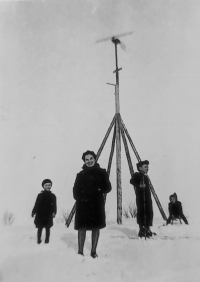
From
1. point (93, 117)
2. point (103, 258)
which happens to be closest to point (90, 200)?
point (103, 258)

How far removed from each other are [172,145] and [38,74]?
2.17 meters

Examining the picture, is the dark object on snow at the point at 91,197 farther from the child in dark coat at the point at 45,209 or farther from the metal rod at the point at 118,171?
the metal rod at the point at 118,171

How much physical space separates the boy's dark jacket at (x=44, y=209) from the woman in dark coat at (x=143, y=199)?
1172 millimetres

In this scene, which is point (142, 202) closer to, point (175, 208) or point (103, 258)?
point (175, 208)

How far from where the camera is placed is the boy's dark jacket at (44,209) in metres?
3.26

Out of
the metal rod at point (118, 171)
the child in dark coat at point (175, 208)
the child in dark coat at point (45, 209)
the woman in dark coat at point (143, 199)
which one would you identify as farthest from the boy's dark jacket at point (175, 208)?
the child in dark coat at point (45, 209)

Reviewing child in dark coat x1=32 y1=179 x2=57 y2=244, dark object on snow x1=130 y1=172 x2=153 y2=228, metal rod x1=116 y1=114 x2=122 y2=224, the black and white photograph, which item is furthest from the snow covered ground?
metal rod x1=116 y1=114 x2=122 y2=224

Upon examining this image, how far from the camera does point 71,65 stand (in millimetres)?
3803

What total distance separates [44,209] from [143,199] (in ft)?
4.50

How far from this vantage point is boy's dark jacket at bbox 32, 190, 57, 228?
3.26 meters

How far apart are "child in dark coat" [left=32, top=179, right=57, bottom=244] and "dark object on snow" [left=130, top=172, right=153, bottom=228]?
46.1 inches

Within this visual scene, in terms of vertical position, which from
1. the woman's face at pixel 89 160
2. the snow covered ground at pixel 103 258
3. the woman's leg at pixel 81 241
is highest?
the woman's face at pixel 89 160

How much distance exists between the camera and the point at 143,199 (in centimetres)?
360

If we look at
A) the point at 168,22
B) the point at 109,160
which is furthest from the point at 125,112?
the point at 168,22
